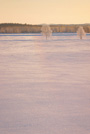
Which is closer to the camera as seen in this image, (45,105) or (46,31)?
(45,105)

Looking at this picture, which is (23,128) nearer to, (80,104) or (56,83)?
(80,104)

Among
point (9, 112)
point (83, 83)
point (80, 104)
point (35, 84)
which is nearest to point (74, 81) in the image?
point (83, 83)

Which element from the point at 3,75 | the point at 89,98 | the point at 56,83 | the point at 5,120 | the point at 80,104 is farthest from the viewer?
the point at 3,75

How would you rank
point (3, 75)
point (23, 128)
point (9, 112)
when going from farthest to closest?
point (3, 75) → point (9, 112) → point (23, 128)

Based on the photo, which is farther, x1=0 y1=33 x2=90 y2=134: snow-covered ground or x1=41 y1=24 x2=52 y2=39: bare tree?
x1=41 y1=24 x2=52 y2=39: bare tree

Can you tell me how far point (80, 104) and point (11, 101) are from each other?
1.05m

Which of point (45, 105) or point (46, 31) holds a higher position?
point (45, 105)

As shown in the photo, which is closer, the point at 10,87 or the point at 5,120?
the point at 5,120

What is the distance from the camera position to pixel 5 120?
2.83 m

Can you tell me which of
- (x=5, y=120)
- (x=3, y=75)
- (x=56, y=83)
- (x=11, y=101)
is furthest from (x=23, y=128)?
(x=3, y=75)

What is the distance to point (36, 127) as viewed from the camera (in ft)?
8.70

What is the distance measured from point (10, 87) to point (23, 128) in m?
2.03

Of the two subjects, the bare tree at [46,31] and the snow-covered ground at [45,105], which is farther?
the bare tree at [46,31]

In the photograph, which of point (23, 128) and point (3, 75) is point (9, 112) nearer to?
point (23, 128)
